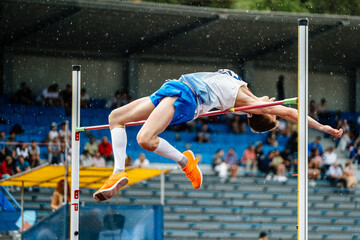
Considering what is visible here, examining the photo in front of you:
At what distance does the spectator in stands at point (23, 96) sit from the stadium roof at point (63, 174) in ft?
17.0

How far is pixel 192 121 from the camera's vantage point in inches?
749

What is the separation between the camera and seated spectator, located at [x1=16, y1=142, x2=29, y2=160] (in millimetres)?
13617

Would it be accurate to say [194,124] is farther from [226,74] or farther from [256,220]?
[226,74]

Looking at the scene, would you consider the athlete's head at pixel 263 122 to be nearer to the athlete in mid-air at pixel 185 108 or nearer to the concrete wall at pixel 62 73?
the athlete in mid-air at pixel 185 108

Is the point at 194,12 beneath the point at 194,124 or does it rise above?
above

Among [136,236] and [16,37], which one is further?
[16,37]

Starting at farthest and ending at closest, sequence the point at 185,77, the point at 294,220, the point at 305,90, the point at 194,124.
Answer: the point at 194,124
the point at 294,220
the point at 185,77
the point at 305,90

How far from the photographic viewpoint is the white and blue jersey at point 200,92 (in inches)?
218

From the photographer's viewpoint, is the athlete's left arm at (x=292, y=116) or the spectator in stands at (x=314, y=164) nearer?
the athlete's left arm at (x=292, y=116)

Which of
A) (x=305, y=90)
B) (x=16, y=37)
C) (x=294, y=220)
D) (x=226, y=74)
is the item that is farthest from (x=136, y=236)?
(x=16, y=37)

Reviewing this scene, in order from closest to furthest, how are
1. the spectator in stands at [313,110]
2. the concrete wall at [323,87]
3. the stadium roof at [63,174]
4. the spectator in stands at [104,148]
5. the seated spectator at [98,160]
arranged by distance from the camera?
the stadium roof at [63,174], the seated spectator at [98,160], the spectator in stands at [104,148], the spectator in stands at [313,110], the concrete wall at [323,87]

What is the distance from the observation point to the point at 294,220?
1667cm

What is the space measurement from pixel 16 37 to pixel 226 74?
14.2m

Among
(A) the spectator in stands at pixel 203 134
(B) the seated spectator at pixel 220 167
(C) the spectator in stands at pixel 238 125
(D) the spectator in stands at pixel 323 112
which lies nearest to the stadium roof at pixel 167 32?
(D) the spectator in stands at pixel 323 112
